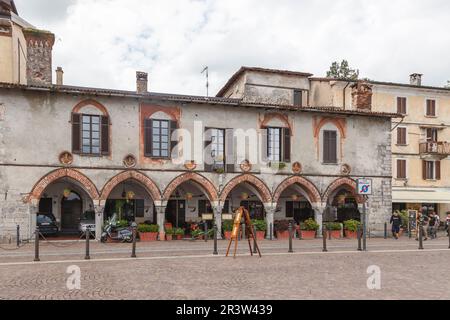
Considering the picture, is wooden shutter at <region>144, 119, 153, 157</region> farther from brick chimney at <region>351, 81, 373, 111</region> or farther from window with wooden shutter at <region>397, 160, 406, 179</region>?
window with wooden shutter at <region>397, 160, 406, 179</region>

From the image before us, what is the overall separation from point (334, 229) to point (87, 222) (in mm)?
12700

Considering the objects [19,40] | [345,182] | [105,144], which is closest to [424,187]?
[345,182]

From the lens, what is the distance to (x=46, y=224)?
78.1 feet

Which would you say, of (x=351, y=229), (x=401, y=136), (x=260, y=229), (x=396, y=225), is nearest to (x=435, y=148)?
(x=401, y=136)

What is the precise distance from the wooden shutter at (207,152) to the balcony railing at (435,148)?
1916cm

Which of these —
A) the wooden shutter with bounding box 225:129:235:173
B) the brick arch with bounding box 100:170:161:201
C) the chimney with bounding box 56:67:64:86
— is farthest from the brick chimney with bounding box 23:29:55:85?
the wooden shutter with bounding box 225:129:235:173

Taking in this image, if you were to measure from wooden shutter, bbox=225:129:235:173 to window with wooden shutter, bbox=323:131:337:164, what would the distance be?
521cm

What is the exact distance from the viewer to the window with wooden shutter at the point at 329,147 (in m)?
26.4

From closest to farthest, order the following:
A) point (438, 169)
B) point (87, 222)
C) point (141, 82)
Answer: point (87, 222), point (141, 82), point (438, 169)

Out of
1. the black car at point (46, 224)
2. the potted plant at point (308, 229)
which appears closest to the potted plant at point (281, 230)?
the potted plant at point (308, 229)

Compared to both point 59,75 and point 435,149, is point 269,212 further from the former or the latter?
point 435,149

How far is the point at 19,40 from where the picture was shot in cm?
2916
